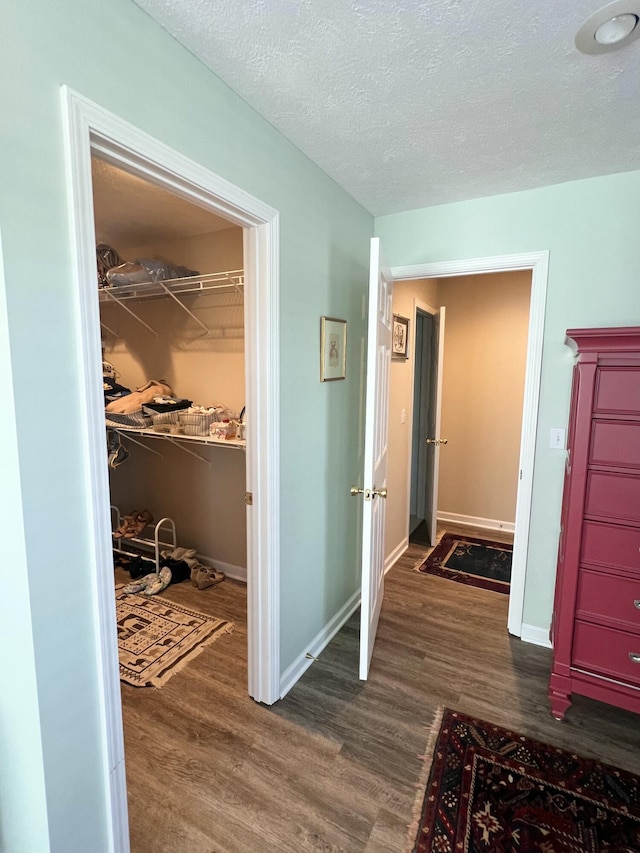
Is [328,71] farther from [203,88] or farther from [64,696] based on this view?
[64,696]

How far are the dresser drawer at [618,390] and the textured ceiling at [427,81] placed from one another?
928mm

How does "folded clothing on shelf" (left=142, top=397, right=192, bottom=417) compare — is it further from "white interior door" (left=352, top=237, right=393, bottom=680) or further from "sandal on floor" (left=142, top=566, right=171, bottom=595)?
"white interior door" (left=352, top=237, right=393, bottom=680)

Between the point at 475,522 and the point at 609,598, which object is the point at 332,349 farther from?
the point at 475,522

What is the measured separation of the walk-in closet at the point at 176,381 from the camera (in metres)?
2.66

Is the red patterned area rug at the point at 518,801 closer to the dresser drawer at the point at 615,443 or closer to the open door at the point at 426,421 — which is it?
the dresser drawer at the point at 615,443

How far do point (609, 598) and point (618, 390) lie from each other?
0.87 m

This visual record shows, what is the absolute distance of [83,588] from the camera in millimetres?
1099

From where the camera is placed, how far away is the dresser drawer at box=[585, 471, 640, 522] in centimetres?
174

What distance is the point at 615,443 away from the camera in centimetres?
176

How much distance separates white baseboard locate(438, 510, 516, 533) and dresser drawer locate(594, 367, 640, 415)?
256cm

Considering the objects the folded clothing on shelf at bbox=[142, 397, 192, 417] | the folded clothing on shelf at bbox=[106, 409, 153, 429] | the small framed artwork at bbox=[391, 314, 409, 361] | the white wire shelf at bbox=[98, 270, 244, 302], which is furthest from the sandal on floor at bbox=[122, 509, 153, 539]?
the small framed artwork at bbox=[391, 314, 409, 361]

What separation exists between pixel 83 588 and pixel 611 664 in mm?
2067

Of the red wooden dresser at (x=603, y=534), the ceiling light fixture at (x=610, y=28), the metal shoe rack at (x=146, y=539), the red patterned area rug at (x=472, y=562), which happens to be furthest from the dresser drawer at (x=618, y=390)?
the metal shoe rack at (x=146, y=539)

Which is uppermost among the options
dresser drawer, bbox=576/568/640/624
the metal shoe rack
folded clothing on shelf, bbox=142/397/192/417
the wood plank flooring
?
folded clothing on shelf, bbox=142/397/192/417
